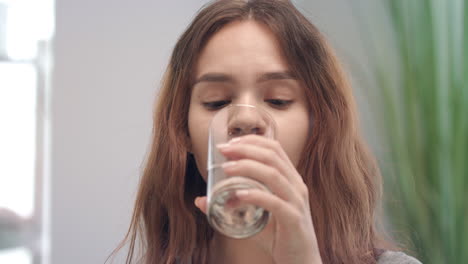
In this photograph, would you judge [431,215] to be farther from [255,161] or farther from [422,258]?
[255,161]

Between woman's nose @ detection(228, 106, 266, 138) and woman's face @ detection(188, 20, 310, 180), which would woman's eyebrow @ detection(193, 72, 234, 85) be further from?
woman's nose @ detection(228, 106, 266, 138)

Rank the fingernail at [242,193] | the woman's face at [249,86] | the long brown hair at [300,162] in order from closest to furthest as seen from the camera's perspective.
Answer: the fingernail at [242,193]
the woman's face at [249,86]
the long brown hair at [300,162]

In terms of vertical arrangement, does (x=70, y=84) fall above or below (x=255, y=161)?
above

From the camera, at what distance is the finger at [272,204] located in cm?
46

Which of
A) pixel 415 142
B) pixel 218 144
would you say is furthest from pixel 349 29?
pixel 218 144

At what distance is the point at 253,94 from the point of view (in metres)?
0.71

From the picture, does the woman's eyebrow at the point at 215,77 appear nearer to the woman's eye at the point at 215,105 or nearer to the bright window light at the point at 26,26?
the woman's eye at the point at 215,105

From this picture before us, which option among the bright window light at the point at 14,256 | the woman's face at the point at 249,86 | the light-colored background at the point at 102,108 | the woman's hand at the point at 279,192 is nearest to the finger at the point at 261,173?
the woman's hand at the point at 279,192

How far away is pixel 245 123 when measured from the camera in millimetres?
567

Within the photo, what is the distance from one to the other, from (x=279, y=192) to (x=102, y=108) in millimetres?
1310

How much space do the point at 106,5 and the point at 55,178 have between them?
703 millimetres

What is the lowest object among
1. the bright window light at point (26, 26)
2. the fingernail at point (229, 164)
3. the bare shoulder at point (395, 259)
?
the bare shoulder at point (395, 259)

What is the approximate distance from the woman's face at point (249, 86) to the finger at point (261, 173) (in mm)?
210

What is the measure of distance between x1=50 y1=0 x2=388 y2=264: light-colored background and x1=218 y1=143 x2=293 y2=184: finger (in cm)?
111
